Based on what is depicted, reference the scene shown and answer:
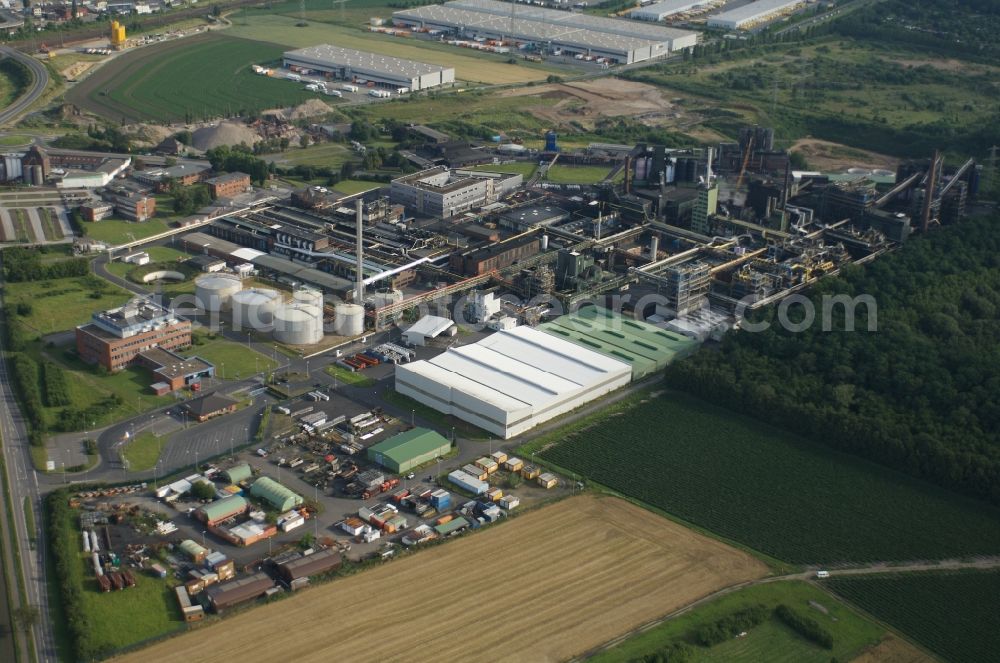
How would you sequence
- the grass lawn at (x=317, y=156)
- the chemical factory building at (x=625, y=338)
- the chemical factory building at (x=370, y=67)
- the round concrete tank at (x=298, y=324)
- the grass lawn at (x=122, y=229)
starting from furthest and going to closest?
1. the chemical factory building at (x=370, y=67)
2. the grass lawn at (x=317, y=156)
3. the grass lawn at (x=122, y=229)
4. the round concrete tank at (x=298, y=324)
5. the chemical factory building at (x=625, y=338)

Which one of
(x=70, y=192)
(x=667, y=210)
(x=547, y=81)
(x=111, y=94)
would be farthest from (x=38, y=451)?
(x=547, y=81)

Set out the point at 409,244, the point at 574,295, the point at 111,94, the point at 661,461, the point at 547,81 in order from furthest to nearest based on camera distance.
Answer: the point at 547,81, the point at 111,94, the point at 409,244, the point at 574,295, the point at 661,461

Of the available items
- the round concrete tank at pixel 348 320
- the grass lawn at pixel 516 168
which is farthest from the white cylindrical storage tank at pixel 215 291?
the grass lawn at pixel 516 168

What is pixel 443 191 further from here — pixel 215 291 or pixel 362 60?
pixel 362 60

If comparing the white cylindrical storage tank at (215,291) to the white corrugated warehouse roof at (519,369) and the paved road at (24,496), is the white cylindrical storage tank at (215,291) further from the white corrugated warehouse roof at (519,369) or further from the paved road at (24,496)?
the white corrugated warehouse roof at (519,369)

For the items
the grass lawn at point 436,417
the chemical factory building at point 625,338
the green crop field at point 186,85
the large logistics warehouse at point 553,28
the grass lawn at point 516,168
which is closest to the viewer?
the grass lawn at point 436,417

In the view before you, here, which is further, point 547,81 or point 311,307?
point 547,81

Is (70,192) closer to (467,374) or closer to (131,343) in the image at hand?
(131,343)
